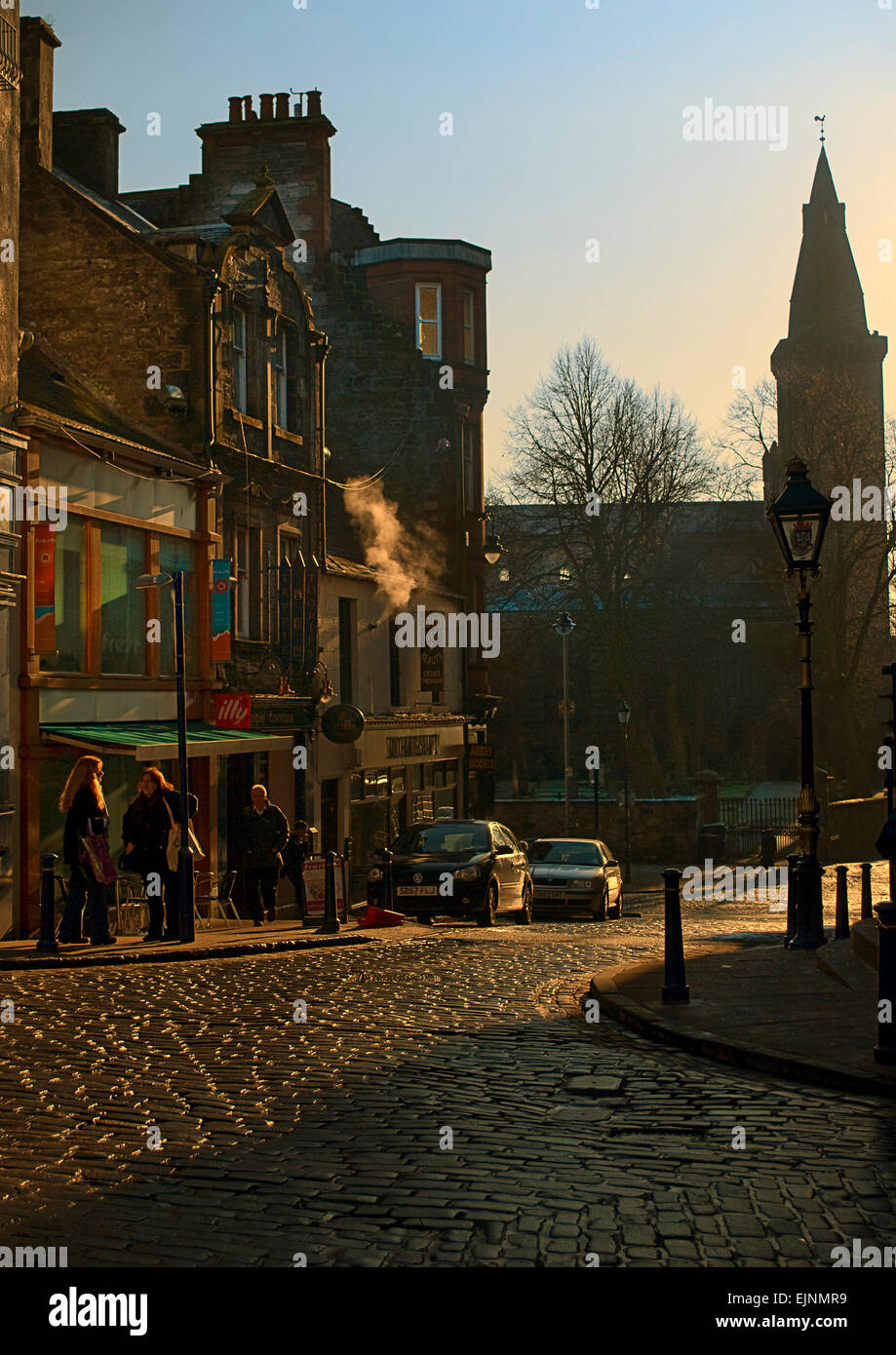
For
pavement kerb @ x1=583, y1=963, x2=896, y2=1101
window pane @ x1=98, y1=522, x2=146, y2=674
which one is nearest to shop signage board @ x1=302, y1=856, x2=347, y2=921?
window pane @ x1=98, y1=522, x2=146, y2=674

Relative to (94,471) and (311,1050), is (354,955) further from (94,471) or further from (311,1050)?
(94,471)

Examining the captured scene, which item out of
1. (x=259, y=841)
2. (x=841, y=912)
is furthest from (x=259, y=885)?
(x=841, y=912)

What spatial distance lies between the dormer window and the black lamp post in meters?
26.8

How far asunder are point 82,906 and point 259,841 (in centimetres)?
405

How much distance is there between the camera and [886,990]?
8422 mm

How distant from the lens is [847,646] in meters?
52.4

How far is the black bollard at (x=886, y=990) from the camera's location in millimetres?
8359

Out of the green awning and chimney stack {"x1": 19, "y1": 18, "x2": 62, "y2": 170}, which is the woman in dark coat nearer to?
the green awning

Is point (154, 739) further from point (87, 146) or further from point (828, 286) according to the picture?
point (828, 286)

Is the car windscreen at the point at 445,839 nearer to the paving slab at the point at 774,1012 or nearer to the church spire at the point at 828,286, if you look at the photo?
the paving slab at the point at 774,1012

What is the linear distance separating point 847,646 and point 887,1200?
48.2m

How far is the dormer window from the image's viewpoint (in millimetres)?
41031

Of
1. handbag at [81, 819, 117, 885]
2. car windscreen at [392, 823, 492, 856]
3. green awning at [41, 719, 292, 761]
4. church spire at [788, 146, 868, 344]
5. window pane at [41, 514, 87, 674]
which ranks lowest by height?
car windscreen at [392, 823, 492, 856]

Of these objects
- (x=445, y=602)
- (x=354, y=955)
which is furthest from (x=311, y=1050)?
(x=445, y=602)
